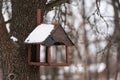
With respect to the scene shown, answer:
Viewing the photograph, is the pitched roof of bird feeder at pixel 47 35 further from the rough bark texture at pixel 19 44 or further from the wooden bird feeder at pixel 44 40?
the rough bark texture at pixel 19 44

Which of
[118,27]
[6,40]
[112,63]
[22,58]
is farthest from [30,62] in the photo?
[112,63]

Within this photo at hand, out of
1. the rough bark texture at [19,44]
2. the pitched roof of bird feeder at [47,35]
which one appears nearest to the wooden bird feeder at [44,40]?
the pitched roof of bird feeder at [47,35]

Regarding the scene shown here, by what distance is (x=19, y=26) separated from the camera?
4289mm

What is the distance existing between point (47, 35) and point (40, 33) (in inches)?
4.2

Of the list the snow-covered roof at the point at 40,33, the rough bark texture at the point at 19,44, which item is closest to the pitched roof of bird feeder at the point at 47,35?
the snow-covered roof at the point at 40,33

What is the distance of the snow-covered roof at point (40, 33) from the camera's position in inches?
156

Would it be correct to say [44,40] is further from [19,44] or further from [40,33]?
[19,44]

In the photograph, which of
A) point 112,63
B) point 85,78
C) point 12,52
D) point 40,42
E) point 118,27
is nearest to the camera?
point 40,42

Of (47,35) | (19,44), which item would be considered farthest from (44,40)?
(19,44)

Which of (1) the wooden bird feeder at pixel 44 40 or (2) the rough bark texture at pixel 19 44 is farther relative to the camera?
(2) the rough bark texture at pixel 19 44

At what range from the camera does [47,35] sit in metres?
3.97

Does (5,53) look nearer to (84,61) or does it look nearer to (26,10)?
(26,10)

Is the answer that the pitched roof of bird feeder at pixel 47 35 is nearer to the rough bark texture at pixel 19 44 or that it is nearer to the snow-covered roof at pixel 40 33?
the snow-covered roof at pixel 40 33

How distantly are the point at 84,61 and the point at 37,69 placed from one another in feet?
44.8
